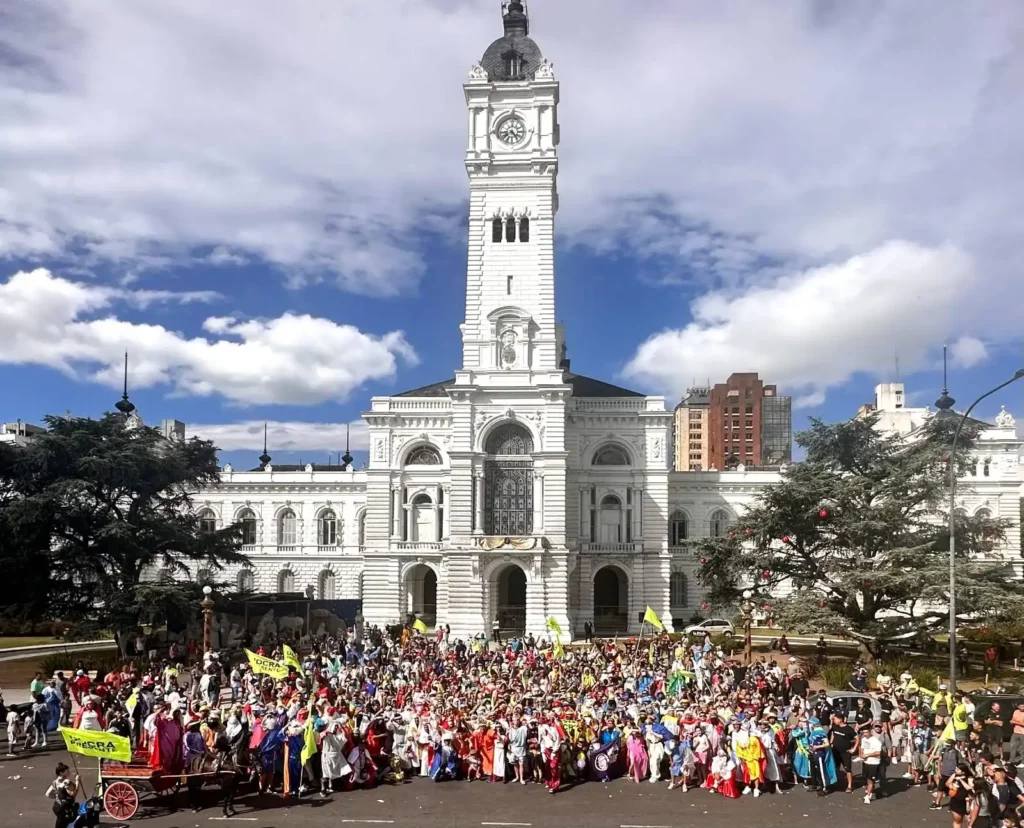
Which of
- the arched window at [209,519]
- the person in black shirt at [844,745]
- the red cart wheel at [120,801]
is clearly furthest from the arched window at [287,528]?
the person in black shirt at [844,745]

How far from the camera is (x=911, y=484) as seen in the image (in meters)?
38.3

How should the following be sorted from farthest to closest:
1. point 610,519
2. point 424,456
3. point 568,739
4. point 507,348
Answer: point 424,456
point 610,519
point 507,348
point 568,739

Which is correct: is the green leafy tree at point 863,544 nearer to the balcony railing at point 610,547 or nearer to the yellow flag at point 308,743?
the balcony railing at point 610,547

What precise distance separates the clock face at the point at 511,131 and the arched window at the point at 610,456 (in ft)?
64.7

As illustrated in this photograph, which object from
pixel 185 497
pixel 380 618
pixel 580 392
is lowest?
pixel 380 618

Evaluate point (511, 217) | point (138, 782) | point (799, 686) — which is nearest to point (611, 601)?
point (511, 217)

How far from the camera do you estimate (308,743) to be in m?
19.2

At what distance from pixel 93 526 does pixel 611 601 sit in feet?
105

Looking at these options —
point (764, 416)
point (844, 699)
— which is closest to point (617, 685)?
point (844, 699)

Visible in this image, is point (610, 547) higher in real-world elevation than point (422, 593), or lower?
higher

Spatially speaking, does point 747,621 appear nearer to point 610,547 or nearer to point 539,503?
point 539,503

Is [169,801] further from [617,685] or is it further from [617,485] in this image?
[617,485]

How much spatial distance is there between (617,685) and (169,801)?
1304cm

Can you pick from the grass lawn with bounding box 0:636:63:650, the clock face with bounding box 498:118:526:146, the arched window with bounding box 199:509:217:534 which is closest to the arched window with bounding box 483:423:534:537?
the clock face with bounding box 498:118:526:146
